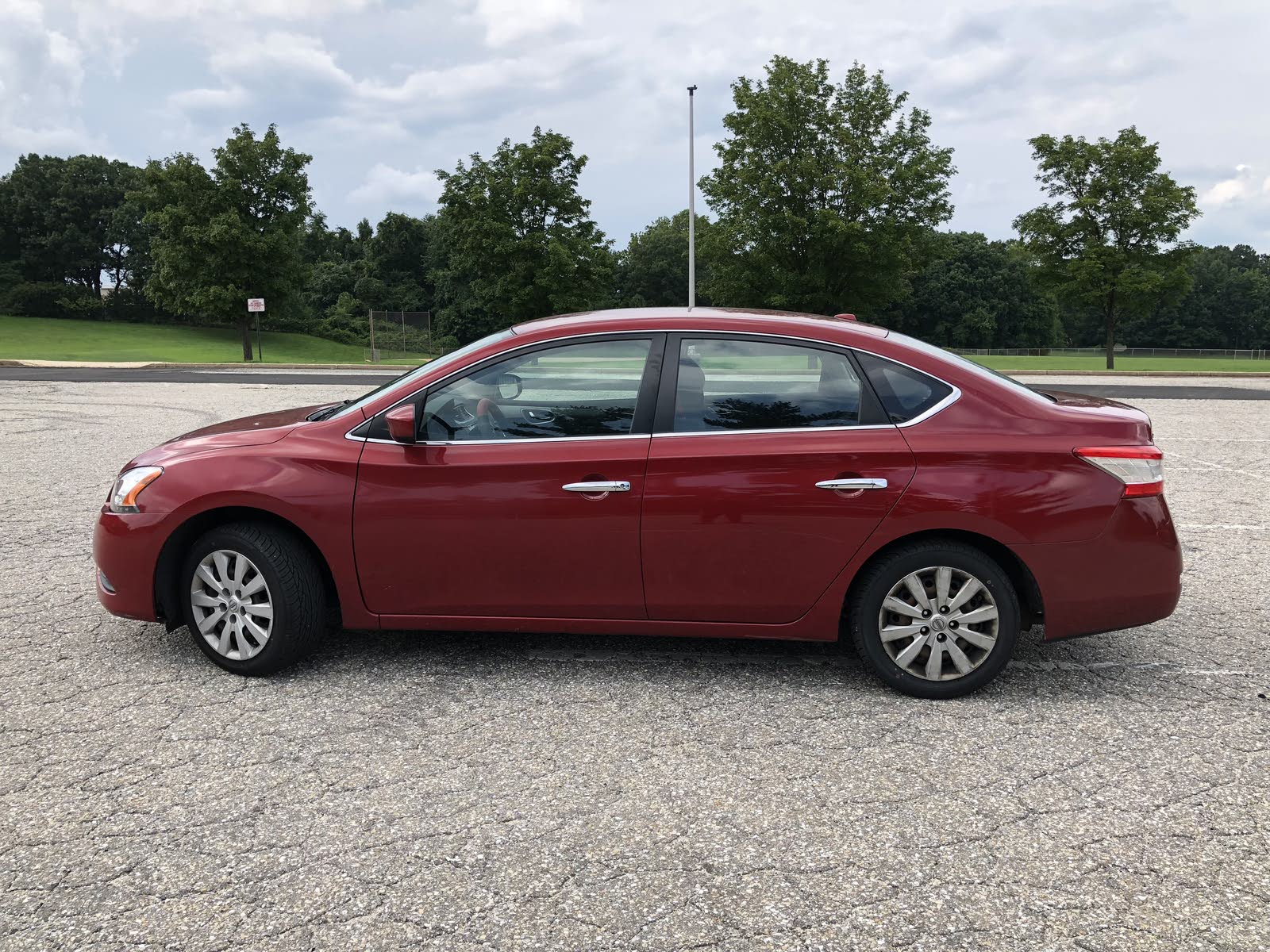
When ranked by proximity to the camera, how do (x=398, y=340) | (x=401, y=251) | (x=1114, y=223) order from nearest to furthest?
(x=1114, y=223) → (x=398, y=340) → (x=401, y=251)

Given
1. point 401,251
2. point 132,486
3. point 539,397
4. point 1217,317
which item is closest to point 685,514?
point 539,397

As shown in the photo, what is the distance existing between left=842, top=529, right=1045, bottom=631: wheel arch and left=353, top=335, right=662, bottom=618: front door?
967mm

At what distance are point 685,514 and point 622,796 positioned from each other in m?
1.17

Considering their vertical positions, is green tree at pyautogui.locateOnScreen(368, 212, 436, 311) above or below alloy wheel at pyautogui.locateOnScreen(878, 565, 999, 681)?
above

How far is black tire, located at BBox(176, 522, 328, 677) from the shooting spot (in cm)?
→ 403

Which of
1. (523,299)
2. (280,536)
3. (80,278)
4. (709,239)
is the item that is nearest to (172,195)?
(523,299)

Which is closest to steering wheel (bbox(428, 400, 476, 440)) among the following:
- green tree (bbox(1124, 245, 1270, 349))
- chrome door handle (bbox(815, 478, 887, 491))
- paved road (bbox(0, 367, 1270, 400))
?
chrome door handle (bbox(815, 478, 887, 491))

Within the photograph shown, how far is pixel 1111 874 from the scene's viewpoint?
8.86 ft

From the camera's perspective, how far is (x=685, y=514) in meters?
3.86

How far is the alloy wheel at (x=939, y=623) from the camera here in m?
3.82

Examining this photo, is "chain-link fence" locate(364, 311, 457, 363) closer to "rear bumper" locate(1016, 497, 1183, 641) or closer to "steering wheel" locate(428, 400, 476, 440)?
"steering wheel" locate(428, 400, 476, 440)

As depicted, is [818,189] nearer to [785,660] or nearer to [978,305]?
[785,660]

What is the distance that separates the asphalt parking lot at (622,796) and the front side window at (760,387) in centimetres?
115

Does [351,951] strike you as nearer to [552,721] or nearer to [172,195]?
[552,721]
